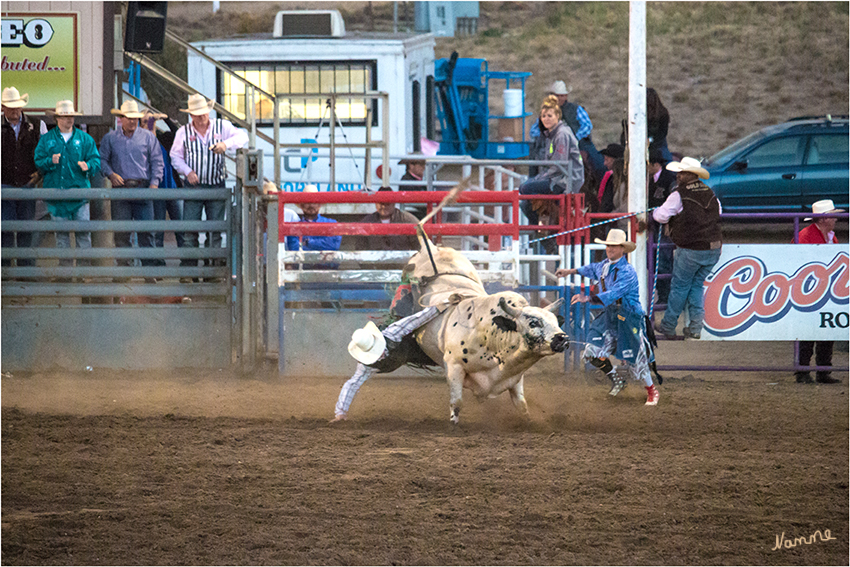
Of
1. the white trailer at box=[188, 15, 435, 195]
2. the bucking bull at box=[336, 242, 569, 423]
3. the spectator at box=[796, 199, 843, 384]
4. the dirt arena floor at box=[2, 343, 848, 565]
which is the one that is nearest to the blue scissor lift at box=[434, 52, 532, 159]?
the white trailer at box=[188, 15, 435, 195]

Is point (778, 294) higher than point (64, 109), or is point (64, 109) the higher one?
point (64, 109)

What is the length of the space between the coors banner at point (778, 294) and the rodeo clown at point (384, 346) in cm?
363

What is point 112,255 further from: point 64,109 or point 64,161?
point 64,109

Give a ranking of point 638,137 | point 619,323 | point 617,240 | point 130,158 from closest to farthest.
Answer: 1. point 617,240
2. point 619,323
3. point 638,137
4. point 130,158

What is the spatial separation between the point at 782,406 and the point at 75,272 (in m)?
6.72

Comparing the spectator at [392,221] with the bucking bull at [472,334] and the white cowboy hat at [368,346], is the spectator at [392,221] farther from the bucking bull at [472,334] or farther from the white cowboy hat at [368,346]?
the white cowboy hat at [368,346]

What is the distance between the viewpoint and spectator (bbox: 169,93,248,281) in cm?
1076

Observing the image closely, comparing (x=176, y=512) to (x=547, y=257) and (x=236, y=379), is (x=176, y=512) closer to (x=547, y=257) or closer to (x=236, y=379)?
(x=236, y=379)

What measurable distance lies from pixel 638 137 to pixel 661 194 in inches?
68.0

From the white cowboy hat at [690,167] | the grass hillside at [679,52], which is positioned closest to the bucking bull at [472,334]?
the white cowboy hat at [690,167]

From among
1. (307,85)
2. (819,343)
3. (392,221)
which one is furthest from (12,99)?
(819,343)

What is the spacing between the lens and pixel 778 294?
10359mm

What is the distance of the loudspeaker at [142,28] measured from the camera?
37.6 ft

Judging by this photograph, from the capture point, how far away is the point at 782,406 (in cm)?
894
